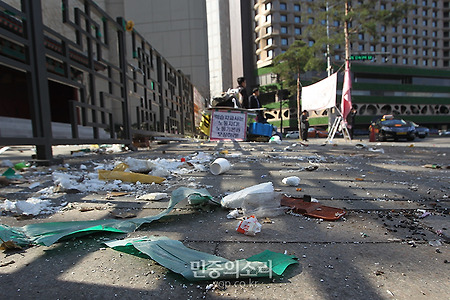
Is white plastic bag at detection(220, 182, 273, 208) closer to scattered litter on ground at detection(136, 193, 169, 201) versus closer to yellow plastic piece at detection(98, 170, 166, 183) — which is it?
scattered litter on ground at detection(136, 193, 169, 201)

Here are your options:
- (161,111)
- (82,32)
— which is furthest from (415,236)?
(161,111)

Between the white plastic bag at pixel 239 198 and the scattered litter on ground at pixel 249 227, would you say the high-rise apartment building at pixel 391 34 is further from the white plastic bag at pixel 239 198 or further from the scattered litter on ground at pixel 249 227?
the scattered litter on ground at pixel 249 227

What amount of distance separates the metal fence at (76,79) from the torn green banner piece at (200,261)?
2.56 metres

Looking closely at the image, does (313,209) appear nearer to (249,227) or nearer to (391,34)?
(249,227)

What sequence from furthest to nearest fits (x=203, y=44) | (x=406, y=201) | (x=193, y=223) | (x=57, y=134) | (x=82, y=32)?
(x=203, y=44) < (x=57, y=134) < (x=82, y=32) < (x=406, y=201) < (x=193, y=223)

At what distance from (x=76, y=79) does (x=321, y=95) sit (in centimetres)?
855

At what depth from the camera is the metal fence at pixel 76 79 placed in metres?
3.11

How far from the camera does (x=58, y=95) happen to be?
27.4ft

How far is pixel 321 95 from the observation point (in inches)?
417

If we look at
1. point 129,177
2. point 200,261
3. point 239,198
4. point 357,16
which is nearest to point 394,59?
point 357,16

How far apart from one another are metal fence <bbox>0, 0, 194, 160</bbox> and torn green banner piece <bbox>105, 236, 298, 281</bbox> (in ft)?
8.40

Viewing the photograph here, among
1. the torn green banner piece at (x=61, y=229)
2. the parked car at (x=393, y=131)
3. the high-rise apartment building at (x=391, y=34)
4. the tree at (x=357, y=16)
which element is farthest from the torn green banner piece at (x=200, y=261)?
the high-rise apartment building at (x=391, y=34)

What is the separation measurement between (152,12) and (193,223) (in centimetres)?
2324

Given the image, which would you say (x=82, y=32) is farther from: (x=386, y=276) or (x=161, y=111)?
(x=386, y=276)
